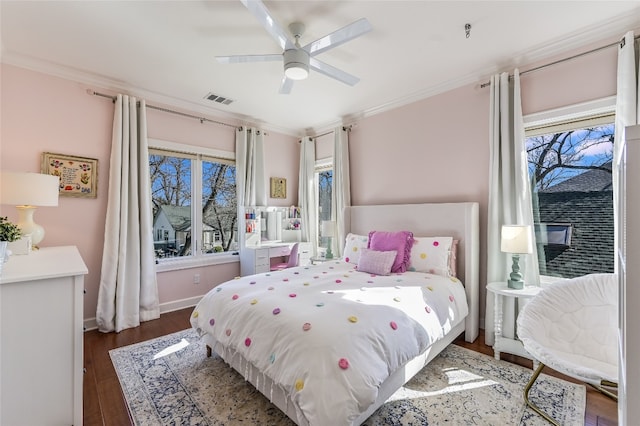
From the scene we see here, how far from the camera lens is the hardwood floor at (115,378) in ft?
5.77

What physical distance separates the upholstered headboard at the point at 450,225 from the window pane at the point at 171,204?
2.51 m

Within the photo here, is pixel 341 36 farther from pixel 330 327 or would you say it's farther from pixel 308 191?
pixel 308 191

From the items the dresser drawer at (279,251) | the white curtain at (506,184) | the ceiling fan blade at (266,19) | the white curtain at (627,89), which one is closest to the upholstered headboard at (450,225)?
the white curtain at (506,184)

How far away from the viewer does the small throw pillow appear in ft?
9.37

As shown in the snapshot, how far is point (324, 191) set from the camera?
486 cm

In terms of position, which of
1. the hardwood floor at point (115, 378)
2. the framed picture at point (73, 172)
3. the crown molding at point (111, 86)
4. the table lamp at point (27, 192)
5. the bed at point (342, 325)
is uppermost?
the crown molding at point (111, 86)

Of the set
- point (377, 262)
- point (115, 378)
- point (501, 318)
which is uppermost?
point (377, 262)

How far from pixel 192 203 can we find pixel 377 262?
2720mm

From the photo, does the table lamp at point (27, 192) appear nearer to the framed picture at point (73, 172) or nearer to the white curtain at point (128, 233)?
the framed picture at point (73, 172)

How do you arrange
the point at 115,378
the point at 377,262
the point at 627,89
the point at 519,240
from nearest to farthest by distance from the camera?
the point at 627,89 < the point at 115,378 < the point at 519,240 < the point at 377,262

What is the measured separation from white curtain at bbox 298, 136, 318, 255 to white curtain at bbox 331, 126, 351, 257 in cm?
63

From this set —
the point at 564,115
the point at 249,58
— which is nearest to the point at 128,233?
the point at 249,58

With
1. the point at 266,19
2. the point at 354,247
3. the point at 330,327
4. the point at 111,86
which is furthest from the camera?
the point at 354,247

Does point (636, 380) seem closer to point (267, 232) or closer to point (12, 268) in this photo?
point (12, 268)
